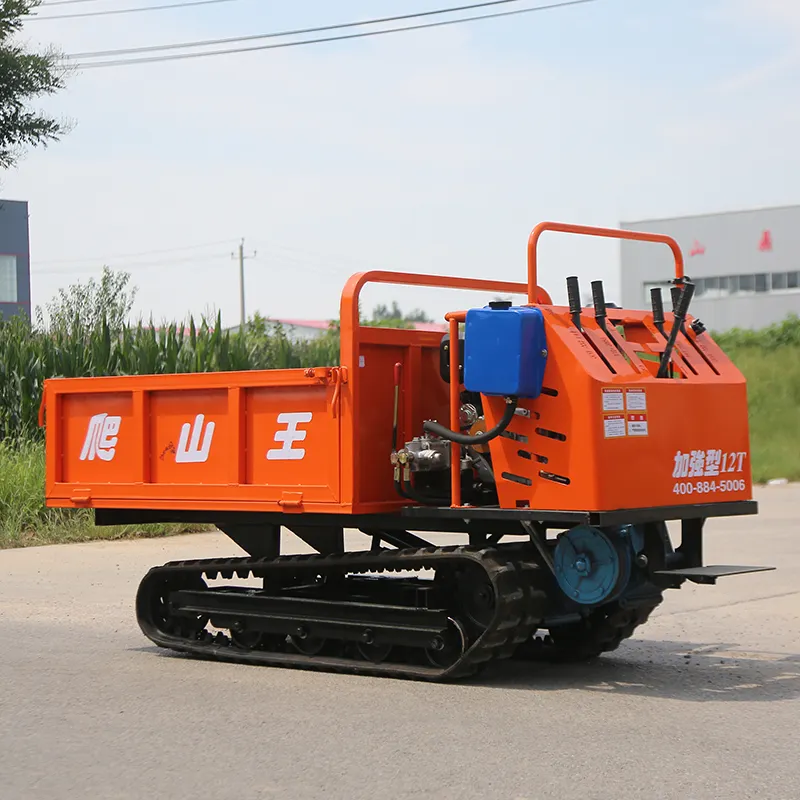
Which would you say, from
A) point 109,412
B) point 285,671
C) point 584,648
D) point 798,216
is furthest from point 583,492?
point 798,216

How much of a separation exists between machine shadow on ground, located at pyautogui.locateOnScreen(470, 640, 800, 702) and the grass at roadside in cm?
835

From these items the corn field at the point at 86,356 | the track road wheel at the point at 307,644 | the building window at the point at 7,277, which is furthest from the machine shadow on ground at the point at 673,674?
the building window at the point at 7,277

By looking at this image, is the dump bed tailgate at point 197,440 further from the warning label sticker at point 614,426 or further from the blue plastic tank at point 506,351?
the warning label sticker at point 614,426

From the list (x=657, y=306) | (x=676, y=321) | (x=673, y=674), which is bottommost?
(x=673, y=674)

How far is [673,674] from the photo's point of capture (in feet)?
28.3

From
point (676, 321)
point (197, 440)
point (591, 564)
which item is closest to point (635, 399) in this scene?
point (676, 321)

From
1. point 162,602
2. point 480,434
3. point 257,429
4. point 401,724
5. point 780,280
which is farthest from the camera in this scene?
point 780,280

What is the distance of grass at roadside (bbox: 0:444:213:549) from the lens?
16250 mm

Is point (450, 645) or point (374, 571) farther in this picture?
point (374, 571)

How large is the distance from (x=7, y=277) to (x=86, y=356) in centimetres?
3818

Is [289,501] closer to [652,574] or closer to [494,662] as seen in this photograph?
[494,662]

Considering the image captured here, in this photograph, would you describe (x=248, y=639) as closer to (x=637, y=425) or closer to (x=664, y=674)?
(x=664, y=674)

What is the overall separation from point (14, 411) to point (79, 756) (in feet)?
47.8

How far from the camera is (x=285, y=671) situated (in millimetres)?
8742
